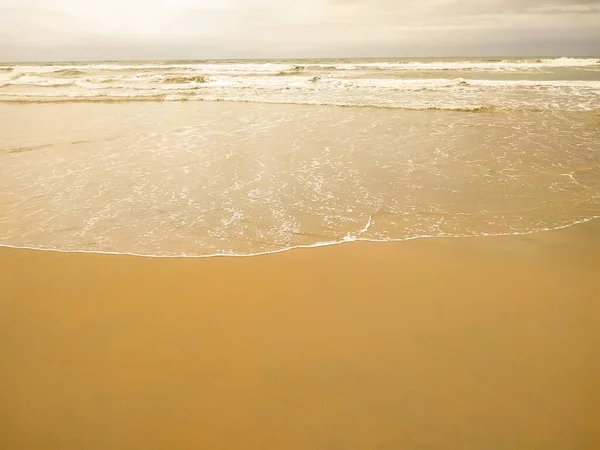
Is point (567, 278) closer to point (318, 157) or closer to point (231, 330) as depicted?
point (231, 330)

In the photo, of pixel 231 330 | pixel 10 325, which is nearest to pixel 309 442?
pixel 231 330

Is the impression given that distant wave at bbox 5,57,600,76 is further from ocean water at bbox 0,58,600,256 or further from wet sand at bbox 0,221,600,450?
wet sand at bbox 0,221,600,450

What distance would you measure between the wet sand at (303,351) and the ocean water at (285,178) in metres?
0.64

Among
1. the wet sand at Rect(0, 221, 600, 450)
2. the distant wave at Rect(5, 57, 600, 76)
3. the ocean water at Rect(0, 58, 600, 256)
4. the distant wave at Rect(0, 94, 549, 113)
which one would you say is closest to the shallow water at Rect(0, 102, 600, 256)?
the ocean water at Rect(0, 58, 600, 256)

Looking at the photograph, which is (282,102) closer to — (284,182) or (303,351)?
(284,182)

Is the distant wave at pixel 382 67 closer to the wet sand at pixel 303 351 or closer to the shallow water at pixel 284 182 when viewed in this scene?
the shallow water at pixel 284 182

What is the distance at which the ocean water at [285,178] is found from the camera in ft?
14.9

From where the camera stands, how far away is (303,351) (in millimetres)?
2648

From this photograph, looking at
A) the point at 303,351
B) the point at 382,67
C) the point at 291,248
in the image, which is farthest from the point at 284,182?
the point at 382,67

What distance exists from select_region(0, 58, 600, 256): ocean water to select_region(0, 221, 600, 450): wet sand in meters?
0.64

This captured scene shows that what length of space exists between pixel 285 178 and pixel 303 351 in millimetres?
3942

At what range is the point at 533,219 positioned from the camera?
4.75 metres

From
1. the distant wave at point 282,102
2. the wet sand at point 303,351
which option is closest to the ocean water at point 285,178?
the wet sand at point 303,351

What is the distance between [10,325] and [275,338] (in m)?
2.01
